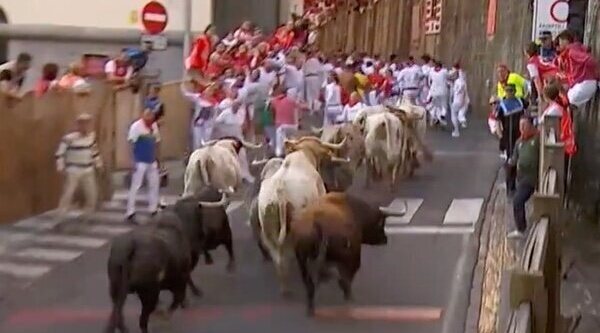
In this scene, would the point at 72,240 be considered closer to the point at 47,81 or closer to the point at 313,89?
the point at 47,81

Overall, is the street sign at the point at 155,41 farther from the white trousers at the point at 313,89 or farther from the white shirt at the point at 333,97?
the white trousers at the point at 313,89

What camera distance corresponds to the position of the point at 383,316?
11.9 meters

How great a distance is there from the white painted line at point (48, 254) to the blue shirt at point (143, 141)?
206 cm

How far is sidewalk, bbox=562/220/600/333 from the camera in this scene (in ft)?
38.5

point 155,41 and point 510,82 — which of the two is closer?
point 510,82

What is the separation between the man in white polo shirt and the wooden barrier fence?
1.32m

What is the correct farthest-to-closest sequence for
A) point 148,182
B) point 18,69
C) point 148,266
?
point 18,69 → point 148,182 → point 148,266

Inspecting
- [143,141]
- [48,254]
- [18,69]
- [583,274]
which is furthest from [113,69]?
[583,274]

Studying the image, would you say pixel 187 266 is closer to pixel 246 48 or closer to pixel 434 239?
pixel 434 239

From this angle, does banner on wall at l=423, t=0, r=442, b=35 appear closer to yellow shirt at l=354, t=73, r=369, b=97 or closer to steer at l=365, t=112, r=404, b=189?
yellow shirt at l=354, t=73, r=369, b=97

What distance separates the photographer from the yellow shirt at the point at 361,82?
96.7 ft

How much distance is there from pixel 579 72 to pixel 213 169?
196 inches

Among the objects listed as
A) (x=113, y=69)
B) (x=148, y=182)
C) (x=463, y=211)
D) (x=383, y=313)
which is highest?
(x=113, y=69)

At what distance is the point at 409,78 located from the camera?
34250 millimetres
